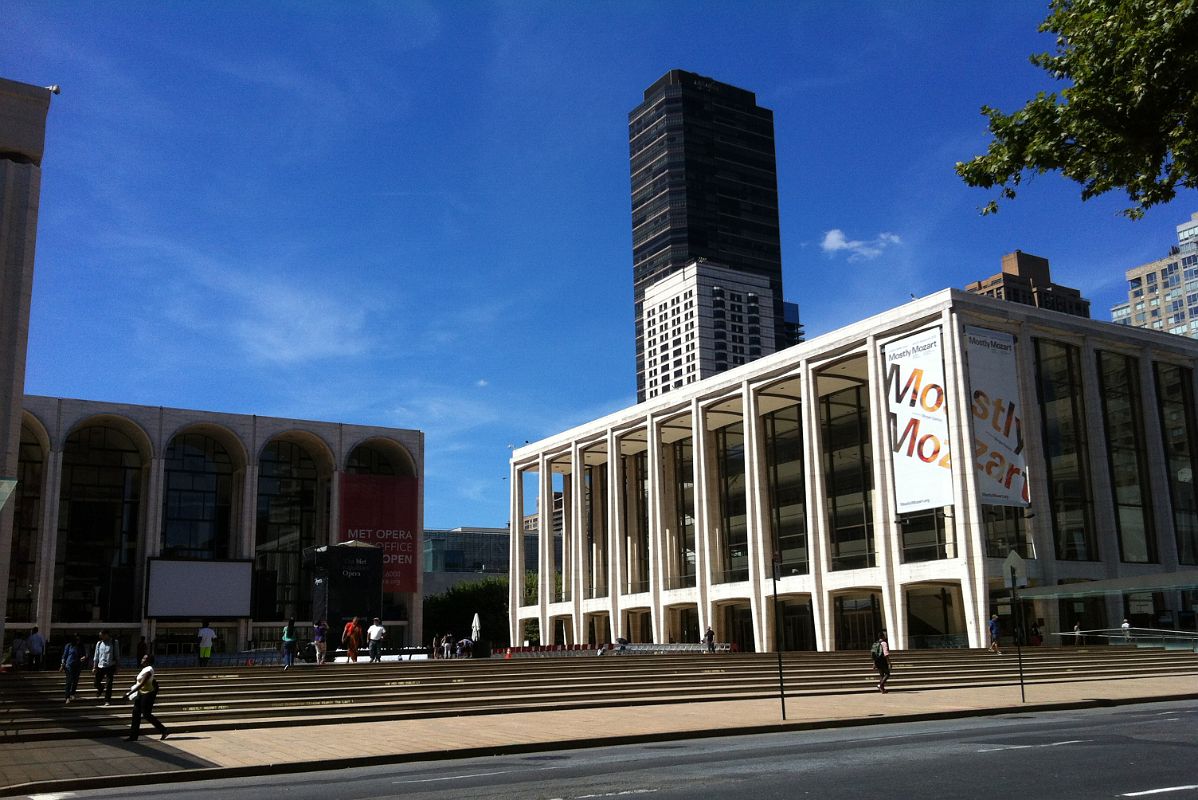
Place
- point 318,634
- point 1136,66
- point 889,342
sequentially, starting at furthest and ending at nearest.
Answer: point 889,342 → point 318,634 → point 1136,66

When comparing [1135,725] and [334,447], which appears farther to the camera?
[334,447]

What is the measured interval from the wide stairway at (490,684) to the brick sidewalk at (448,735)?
1.32 meters

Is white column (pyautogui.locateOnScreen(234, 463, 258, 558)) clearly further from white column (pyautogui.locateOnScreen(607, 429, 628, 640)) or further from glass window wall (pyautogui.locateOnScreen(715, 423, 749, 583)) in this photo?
glass window wall (pyautogui.locateOnScreen(715, 423, 749, 583))

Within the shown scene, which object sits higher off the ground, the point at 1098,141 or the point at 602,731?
the point at 1098,141

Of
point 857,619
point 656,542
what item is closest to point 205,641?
point 656,542

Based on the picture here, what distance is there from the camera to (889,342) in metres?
53.1

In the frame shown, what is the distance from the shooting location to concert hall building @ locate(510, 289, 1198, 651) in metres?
49.4

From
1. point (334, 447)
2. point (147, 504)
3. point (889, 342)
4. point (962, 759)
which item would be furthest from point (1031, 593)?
point (147, 504)

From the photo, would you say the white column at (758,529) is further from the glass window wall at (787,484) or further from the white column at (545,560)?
the white column at (545,560)

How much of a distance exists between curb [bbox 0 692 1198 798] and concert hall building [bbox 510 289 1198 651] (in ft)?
75.9

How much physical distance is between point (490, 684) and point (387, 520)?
52.6 metres

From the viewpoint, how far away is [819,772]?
12.1 metres

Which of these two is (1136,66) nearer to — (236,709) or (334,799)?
(334,799)

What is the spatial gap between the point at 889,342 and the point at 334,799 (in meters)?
46.0
